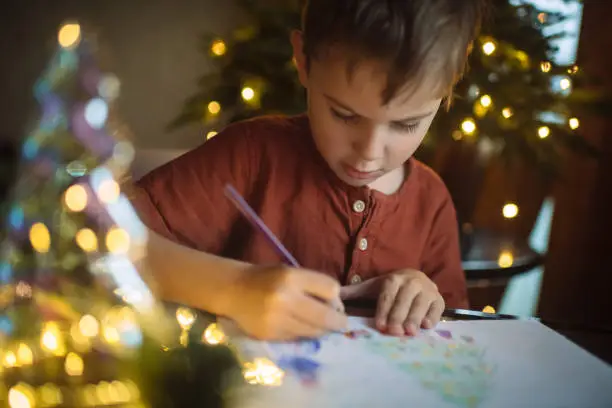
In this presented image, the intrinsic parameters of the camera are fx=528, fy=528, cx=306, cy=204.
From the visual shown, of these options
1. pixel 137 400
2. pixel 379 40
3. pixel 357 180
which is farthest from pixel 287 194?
pixel 137 400

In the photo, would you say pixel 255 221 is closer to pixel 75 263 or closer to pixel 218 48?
pixel 75 263

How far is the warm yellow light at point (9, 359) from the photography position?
255 mm

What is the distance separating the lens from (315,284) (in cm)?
35

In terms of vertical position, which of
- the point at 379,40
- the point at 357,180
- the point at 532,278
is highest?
the point at 379,40

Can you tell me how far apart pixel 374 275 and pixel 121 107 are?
265mm

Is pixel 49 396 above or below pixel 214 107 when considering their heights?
below

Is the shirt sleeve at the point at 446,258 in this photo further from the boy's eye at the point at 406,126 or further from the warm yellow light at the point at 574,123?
the warm yellow light at the point at 574,123

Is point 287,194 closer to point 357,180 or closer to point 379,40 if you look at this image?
point 357,180

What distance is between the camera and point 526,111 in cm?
66

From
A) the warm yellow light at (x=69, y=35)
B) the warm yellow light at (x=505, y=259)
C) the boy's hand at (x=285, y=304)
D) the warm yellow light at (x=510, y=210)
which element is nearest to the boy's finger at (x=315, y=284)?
the boy's hand at (x=285, y=304)

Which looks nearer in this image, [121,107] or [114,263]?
[114,263]

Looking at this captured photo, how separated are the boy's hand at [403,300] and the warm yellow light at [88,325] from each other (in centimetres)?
19

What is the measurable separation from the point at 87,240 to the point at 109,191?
51mm

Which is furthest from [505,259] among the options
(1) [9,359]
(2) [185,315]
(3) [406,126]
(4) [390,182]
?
(1) [9,359]
